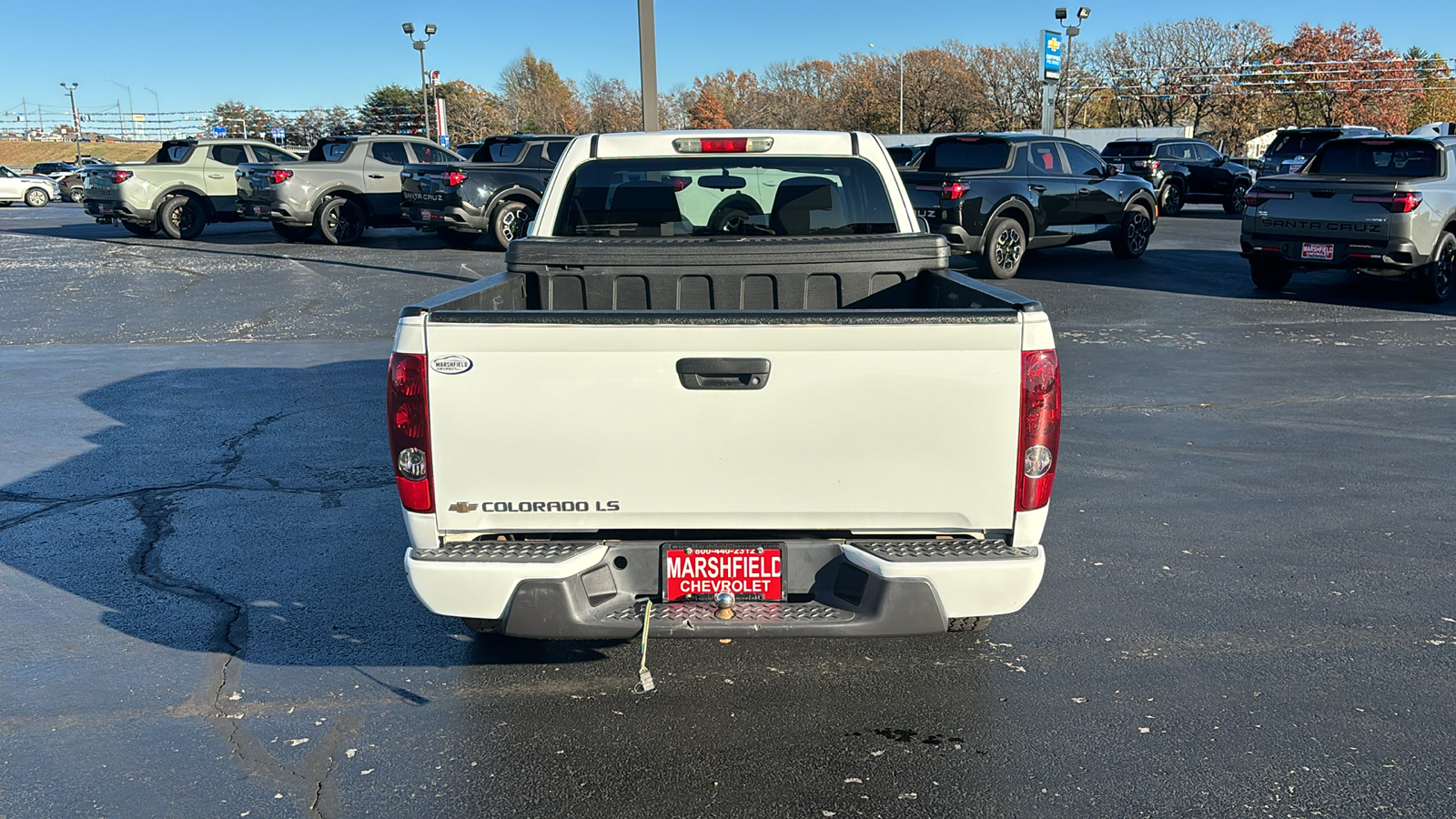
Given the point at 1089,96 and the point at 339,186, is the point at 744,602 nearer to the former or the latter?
the point at 339,186

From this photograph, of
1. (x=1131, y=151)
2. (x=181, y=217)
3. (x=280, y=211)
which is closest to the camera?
(x=280, y=211)

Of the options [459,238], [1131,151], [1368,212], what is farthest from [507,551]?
[1131,151]

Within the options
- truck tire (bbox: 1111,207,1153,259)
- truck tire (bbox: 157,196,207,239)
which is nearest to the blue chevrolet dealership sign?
truck tire (bbox: 1111,207,1153,259)

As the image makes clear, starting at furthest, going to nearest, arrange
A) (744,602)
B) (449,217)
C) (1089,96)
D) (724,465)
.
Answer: (1089,96)
(449,217)
(744,602)
(724,465)

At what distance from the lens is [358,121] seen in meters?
80.3

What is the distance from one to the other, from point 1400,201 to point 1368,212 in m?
0.31

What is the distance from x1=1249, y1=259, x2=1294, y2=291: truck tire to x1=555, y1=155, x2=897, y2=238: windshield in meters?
10.0

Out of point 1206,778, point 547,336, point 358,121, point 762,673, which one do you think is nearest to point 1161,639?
point 1206,778

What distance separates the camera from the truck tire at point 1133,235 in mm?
16797

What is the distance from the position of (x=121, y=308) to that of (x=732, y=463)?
12453mm

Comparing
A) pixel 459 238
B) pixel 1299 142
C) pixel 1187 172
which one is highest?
pixel 1299 142

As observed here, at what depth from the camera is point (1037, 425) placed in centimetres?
328

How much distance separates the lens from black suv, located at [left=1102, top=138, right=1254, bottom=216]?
27344 mm

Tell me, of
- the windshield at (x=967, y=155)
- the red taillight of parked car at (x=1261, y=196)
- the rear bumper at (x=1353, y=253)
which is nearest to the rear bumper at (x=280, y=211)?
the windshield at (x=967, y=155)
